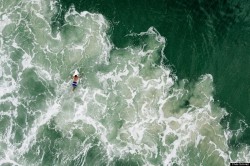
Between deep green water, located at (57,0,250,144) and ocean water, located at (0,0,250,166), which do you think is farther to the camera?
deep green water, located at (57,0,250,144)

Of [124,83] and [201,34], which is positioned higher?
[201,34]

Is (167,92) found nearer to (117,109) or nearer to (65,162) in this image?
(117,109)

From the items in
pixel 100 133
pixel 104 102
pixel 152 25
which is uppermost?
pixel 152 25

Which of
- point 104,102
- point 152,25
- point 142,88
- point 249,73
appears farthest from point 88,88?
point 249,73

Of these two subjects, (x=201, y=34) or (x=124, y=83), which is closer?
(x=124, y=83)

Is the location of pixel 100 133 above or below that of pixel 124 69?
below

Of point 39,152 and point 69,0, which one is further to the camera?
point 69,0

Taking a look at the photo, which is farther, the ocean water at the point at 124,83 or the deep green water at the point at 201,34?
the deep green water at the point at 201,34
